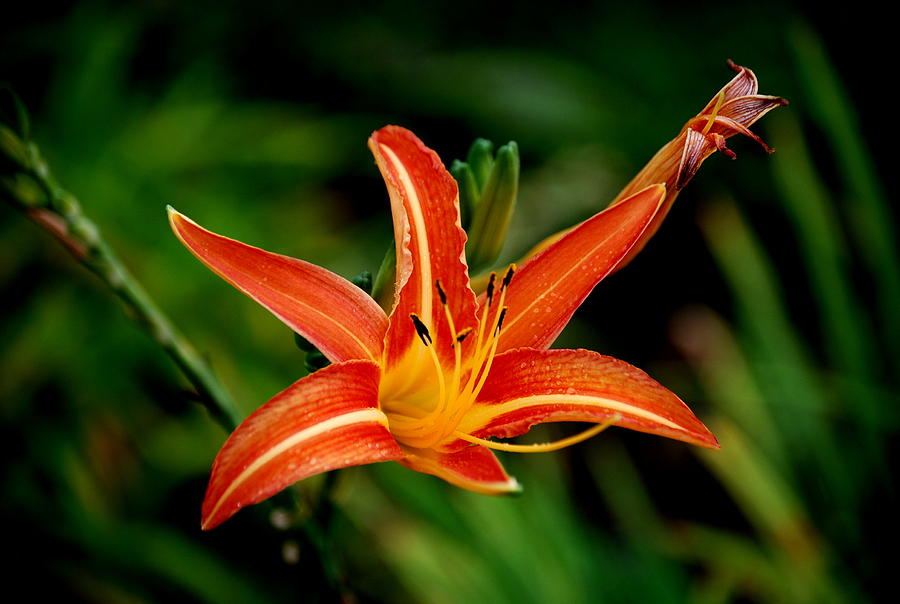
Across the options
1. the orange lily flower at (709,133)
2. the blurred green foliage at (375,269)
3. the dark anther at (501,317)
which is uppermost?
the orange lily flower at (709,133)

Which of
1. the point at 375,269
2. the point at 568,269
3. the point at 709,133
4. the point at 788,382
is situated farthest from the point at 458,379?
the point at 375,269

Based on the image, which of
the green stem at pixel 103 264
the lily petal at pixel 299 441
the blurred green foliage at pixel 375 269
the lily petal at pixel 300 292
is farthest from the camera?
the blurred green foliage at pixel 375 269

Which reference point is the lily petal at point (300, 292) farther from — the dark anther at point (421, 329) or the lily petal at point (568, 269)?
the lily petal at point (568, 269)

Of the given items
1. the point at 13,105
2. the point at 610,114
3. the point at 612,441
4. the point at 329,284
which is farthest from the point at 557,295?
the point at 610,114

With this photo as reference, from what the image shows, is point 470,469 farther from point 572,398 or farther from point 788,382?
point 788,382

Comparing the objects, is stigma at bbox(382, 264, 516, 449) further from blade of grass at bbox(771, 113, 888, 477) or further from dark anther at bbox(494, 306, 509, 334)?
blade of grass at bbox(771, 113, 888, 477)

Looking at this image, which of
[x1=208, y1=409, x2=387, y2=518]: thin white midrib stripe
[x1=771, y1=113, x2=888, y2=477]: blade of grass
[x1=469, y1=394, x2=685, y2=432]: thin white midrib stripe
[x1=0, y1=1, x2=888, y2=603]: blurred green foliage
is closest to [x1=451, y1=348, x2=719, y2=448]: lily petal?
[x1=469, y1=394, x2=685, y2=432]: thin white midrib stripe

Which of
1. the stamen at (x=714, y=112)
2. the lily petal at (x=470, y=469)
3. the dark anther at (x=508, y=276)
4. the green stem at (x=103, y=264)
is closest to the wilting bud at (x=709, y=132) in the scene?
the stamen at (x=714, y=112)
